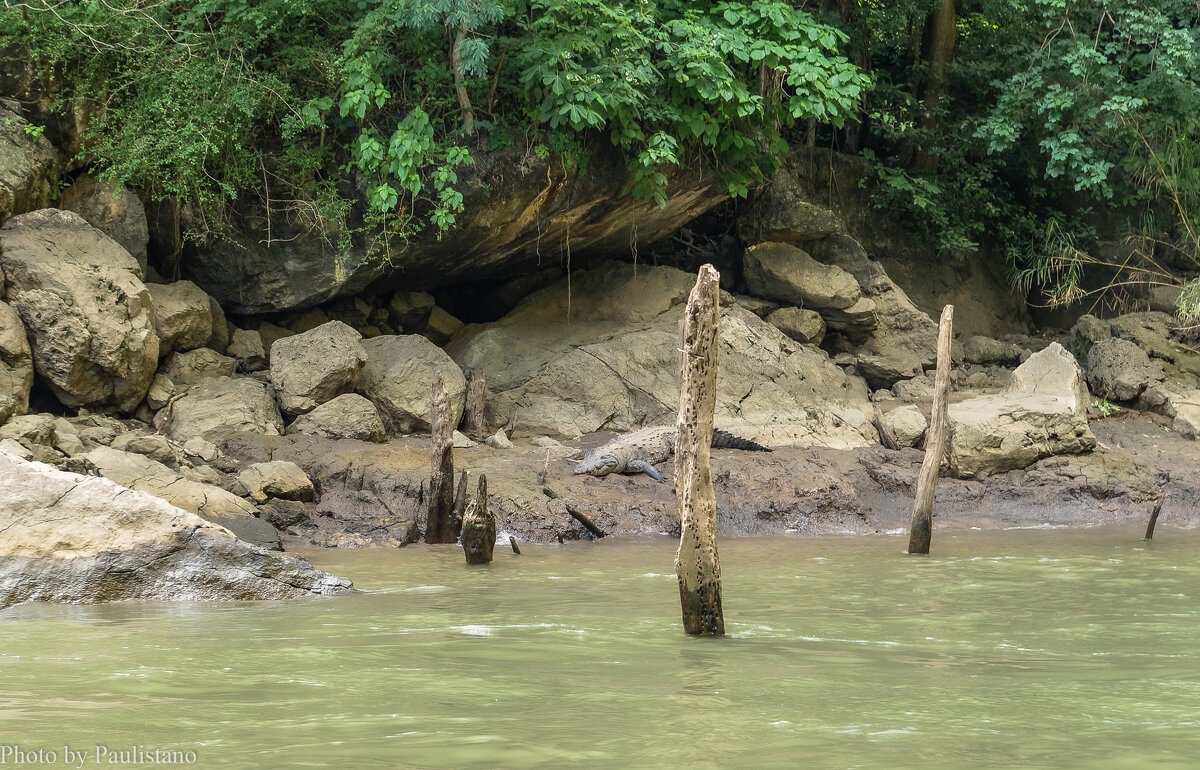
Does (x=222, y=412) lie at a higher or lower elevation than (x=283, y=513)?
higher

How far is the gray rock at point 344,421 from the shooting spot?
1209 centimetres

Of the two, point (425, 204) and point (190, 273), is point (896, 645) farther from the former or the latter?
point (190, 273)

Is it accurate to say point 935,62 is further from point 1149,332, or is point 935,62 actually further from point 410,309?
point 410,309

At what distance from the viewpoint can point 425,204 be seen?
13.6m

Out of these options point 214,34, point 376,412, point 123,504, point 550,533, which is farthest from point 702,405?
point 214,34

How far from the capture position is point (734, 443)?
1314 cm

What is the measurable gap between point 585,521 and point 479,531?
1835mm

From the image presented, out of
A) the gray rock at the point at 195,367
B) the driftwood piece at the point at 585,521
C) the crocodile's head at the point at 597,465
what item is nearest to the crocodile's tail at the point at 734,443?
the crocodile's head at the point at 597,465

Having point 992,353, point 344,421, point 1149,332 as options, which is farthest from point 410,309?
point 1149,332

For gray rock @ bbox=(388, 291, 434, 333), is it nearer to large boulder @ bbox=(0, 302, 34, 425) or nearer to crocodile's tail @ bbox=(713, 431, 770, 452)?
crocodile's tail @ bbox=(713, 431, 770, 452)

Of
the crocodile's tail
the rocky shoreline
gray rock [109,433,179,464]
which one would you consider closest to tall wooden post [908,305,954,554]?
the rocky shoreline

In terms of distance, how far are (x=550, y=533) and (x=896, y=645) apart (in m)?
4.97

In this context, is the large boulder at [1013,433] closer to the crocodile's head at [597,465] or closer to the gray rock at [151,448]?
the crocodile's head at [597,465]

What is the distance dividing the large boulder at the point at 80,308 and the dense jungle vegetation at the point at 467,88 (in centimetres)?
90
